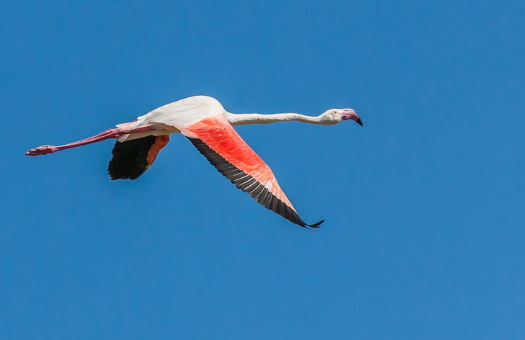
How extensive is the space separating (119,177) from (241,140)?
4518 millimetres

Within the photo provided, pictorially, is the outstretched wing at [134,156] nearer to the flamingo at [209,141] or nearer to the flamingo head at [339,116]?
the flamingo at [209,141]

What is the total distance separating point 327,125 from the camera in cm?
2716

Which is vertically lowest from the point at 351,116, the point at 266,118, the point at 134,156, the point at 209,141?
the point at 209,141

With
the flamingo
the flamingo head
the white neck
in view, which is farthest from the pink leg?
the flamingo head

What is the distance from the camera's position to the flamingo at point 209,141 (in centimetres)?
2358

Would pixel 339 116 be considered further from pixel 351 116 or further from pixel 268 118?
pixel 268 118

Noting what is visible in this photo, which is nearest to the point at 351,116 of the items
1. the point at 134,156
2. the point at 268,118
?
the point at 268,118

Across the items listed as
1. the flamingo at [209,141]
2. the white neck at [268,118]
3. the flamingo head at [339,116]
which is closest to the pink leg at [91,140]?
the flamingo at [209,141]

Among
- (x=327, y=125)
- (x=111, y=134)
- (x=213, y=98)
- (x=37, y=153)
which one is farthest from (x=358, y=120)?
(x=37, y=153)

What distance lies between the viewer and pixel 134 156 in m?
28.0

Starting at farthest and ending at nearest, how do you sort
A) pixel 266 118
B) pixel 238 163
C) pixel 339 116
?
pixel 339 116
pixel 266 118
pixel 238 163

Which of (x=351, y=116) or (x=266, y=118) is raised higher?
(x=351, y=116)

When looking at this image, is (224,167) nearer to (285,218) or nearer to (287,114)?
(285,218)

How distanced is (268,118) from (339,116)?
1660mm
